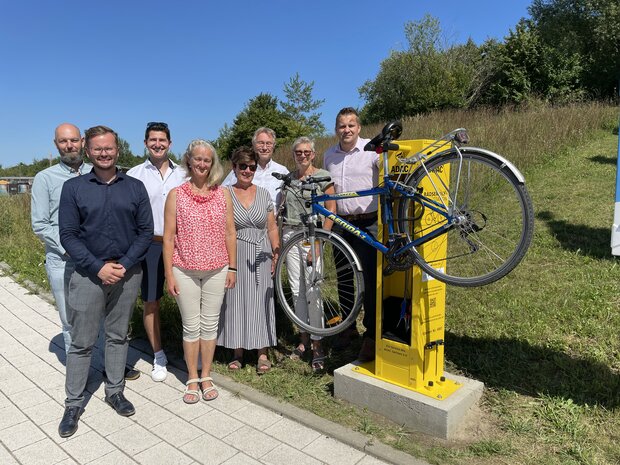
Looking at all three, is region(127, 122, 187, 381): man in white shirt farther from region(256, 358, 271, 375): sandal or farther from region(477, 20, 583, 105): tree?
region(477, 20, 583, 105): tree

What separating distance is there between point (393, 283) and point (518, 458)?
1.45 metres

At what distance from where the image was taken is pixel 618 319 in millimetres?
4156

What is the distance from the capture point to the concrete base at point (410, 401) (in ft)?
10.0

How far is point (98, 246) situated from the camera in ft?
10.8

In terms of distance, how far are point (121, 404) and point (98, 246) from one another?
1285mm

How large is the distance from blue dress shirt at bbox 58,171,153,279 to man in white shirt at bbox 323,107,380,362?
1.65 metres

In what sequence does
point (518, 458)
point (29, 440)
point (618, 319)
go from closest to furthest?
point (518, 458), point (29, 440), point (618, 319)

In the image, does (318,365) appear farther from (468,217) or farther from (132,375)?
(468,217)

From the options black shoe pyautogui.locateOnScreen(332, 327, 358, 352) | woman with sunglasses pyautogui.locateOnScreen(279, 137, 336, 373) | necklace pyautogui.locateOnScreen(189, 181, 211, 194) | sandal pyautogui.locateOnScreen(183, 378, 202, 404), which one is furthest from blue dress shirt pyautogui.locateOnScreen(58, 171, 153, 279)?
black shoe pyautogui.locateOnScreen(332, 327, 358, 352)

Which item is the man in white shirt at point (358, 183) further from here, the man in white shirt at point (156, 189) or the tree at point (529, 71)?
the tree at point (529, 71)

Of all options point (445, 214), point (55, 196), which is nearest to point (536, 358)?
point (445, 214)

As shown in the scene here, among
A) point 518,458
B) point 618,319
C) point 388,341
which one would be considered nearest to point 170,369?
point 388,341

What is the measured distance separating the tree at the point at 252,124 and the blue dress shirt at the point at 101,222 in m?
25.6

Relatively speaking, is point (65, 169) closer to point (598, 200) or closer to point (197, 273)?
point (197, 273)
